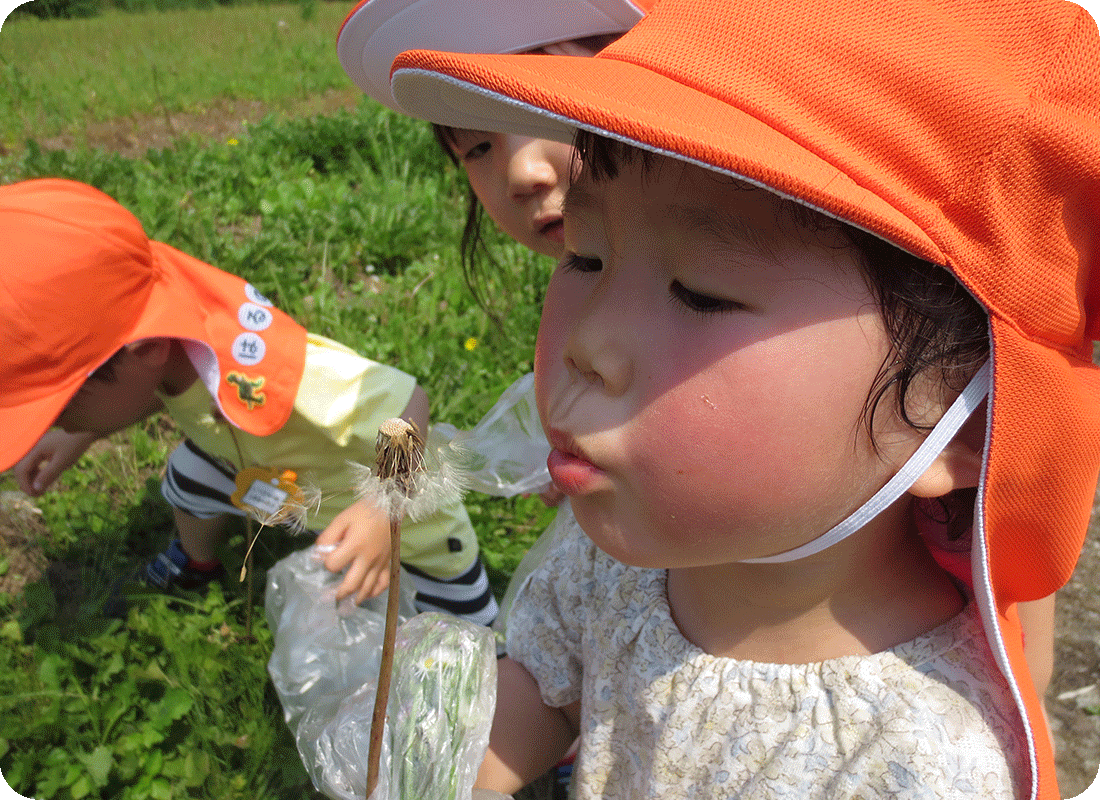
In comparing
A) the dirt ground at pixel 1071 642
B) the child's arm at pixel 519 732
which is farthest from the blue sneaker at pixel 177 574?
the child's arm at pixel 519 732

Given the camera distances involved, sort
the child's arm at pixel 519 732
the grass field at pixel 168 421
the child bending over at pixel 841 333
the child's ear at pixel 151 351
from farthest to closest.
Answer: the child's ear at pixel 151 351
the grass field at pixel 168 421
the child's arm at pixel 519 732
the child bending over at pixel 841 333

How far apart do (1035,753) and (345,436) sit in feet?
5.82

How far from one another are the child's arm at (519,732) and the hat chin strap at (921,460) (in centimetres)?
74

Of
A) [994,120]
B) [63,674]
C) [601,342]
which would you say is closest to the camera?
[994,120]

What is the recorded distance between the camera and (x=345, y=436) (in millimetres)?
2232

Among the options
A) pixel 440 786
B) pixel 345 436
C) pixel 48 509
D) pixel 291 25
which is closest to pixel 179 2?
pixel 291 25

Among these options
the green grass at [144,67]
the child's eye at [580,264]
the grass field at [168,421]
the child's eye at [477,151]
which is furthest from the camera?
the green grass at [144,67]

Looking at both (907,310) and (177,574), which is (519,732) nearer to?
(907,310)

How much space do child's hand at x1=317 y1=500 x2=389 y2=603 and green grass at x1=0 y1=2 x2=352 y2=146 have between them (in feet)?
14.7

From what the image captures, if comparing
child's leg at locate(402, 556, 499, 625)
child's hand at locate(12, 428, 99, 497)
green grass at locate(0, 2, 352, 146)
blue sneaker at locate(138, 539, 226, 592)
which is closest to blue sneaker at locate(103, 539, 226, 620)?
blue sneaker at locate(138, 539, 226, 592)

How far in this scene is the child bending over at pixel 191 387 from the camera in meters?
1.87

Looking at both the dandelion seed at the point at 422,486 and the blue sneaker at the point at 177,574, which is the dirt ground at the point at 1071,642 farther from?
the dandelion seed at the point at 422,486

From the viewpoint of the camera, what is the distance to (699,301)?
802 mm

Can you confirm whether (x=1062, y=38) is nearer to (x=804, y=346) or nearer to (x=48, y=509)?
(x=804, y=346)
